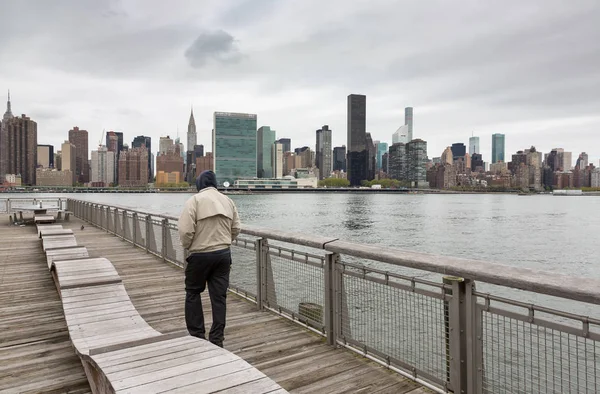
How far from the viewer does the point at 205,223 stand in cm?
424

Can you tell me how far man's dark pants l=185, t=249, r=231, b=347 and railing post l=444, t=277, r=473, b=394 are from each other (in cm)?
234

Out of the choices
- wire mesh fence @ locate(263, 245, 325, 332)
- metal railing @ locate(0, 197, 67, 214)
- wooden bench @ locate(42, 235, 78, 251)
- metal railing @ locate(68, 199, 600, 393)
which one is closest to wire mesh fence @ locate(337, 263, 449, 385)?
metal railing @ locate(68, 199, 600, 393)

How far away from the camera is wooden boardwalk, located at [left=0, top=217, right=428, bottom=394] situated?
12.3 feet

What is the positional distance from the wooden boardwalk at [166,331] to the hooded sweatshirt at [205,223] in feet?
4.30

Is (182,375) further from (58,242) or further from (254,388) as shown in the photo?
(58,242)

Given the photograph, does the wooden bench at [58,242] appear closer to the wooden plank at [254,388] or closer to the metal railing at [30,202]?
the wooden plank at [254,388]

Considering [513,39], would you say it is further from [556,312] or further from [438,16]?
[556,312]

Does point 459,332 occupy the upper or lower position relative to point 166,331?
upper

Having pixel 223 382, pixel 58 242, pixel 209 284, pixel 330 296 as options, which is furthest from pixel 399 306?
pixel 58 242

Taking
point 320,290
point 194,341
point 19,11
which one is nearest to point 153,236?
point 320,290

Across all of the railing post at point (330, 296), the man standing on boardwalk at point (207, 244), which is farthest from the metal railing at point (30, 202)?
the railing post at point (330, 296)

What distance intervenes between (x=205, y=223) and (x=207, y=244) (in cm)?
22

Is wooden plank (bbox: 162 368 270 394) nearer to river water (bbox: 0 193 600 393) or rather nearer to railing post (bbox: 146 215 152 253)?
river water (bbox: 0 193 600 393)

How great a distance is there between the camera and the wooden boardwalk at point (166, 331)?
3.74 m
